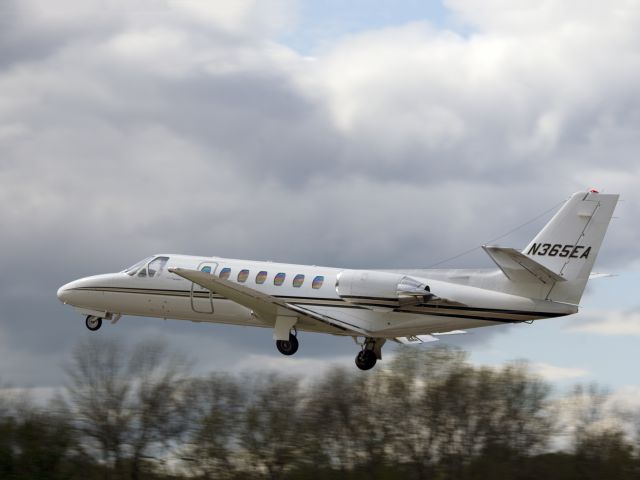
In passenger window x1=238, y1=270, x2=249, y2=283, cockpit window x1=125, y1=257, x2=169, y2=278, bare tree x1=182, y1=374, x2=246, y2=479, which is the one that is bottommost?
A: bare tree x1=182, y1=374, x2=246, y2=479

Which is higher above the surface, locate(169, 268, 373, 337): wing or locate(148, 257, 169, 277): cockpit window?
locate(148, 257, 169, 277): cockpit window

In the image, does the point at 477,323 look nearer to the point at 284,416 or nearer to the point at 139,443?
the point at 284,416

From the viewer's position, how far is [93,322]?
44.6 m

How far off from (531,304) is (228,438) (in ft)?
48.3

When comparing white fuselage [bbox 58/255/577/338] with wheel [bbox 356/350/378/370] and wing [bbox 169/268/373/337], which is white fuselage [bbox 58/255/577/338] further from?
wheel [bbox 356/350/378/370]

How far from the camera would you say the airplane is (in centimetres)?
3553

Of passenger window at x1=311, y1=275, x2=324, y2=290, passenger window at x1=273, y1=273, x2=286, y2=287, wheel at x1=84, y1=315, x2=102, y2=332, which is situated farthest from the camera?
wheel at x1=84, y1=315, x2=102, y2=332

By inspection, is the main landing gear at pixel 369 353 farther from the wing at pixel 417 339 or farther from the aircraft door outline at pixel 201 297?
the aircraft door outline at pixel 201 297

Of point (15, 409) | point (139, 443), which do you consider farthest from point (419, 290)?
point (15, 409)

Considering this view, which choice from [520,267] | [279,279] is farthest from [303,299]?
[520,267]

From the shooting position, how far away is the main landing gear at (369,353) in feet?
133

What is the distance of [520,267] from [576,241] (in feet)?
7.19

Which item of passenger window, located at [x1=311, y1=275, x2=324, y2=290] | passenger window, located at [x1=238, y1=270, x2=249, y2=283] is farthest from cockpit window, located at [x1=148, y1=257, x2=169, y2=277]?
passenger window, located at [x1=311, y1=275, x2=324, y2=290]

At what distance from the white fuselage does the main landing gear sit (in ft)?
4.71
